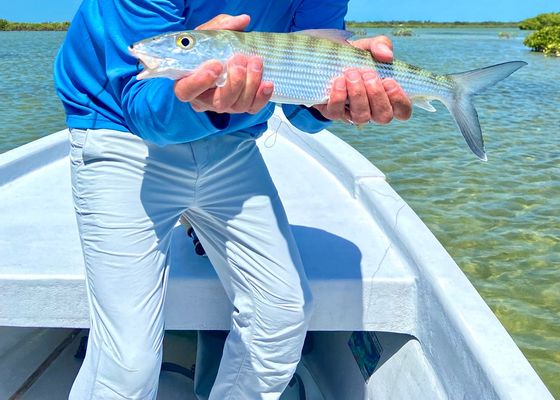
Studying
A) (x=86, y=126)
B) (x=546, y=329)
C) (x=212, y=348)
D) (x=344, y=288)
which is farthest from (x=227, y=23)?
(x=546, y=329)

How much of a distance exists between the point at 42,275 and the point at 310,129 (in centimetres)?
120

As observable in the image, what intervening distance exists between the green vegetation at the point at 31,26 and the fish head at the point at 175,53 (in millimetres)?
95585

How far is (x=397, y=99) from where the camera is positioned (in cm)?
200

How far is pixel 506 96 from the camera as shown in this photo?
14680 millimetres

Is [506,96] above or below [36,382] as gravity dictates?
below

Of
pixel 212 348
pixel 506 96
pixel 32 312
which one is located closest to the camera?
pixel 32 312

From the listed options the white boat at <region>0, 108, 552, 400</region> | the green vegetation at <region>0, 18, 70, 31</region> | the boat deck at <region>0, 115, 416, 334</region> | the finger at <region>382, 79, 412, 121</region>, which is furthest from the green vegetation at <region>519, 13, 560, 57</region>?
the green vegetation at <region>0, 18, 70, 31</region>

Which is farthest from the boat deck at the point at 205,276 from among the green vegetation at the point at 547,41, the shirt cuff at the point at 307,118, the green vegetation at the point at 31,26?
the green vegetation at the point at 31,26

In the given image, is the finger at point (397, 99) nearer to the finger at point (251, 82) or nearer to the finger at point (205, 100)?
the finger at point (251, 82)

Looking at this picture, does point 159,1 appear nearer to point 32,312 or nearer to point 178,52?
point 178,52

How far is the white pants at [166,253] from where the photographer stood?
6.64 feet

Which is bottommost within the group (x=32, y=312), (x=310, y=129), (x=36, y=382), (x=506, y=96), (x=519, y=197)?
(x=506, y=96)

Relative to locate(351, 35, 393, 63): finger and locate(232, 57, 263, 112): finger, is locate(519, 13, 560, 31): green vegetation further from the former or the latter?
locate(232, 57, 263, 112): finger

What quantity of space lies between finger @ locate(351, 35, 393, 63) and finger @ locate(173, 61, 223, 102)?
645mm
